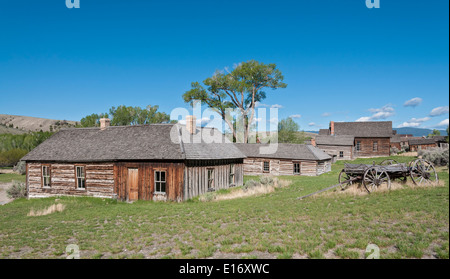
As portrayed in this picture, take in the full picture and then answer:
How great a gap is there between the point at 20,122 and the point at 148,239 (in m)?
158

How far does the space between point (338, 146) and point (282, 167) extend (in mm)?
15494

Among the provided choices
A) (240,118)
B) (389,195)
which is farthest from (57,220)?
(240,118)

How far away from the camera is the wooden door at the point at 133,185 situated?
18047 millimetres

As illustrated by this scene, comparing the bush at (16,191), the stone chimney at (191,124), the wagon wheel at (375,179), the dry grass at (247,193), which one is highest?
the stone chimney at (191,124)

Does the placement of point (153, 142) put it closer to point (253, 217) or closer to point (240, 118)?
point (253, 217)

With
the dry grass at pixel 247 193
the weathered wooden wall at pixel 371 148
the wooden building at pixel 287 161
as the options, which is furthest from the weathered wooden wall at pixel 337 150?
→ the dry grass at pixel 247 193

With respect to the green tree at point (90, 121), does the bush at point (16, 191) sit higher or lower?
lower

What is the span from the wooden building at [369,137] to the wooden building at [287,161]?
12477 millimetres

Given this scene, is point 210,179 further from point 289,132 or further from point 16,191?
point 289,132

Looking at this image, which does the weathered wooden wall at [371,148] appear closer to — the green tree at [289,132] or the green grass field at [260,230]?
the green tree at [289,132]

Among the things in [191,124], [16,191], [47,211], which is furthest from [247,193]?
[16,191]

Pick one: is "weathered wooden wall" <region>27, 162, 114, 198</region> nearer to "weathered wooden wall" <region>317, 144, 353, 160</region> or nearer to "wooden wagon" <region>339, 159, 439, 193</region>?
"wooden wagon" <region>339, 159, 439, 193</region>
